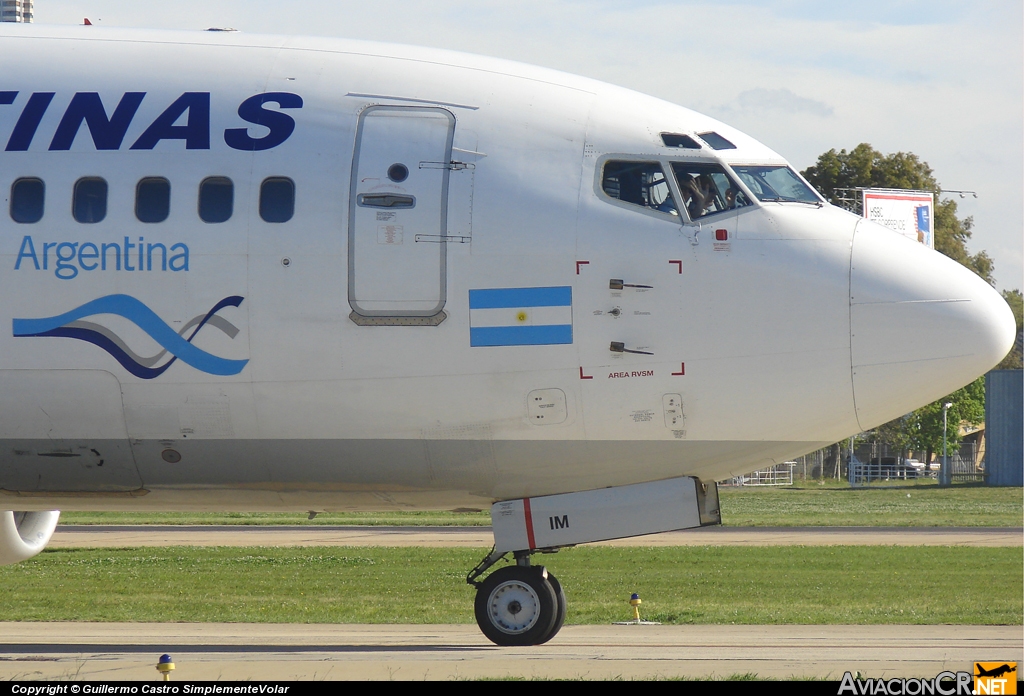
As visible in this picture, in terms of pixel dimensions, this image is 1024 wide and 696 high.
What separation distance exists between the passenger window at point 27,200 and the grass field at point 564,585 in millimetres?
9118

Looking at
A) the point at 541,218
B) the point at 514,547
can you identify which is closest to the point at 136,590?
the point at 514,547

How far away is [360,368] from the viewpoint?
1240cm

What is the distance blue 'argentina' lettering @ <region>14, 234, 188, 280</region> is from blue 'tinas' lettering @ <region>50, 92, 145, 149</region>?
1.01 metres

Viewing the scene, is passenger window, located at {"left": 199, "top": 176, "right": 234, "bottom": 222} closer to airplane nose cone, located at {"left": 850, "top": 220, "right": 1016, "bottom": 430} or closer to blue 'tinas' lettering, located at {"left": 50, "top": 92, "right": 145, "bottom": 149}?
blue 'tinas' lettering, located at {"left": 50, "top": 92, "right": 145, "bottom": 149}

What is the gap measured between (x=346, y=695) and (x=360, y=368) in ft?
10.7

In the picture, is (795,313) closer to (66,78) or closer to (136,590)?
(66,78)

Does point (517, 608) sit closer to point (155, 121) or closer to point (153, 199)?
point (153, 199)

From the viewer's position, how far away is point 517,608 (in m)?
13.2

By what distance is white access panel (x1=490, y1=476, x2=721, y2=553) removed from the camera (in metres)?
12.7

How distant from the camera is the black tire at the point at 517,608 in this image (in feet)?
43.2

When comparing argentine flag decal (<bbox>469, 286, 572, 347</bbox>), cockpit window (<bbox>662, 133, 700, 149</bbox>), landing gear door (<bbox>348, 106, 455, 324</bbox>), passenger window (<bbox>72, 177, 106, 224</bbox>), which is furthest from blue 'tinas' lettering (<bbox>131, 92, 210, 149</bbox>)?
cockpit window (<bbox>662, 133, 700, 149</bbox>)

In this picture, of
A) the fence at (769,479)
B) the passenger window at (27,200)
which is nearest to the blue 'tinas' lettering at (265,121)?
the passenger window at (27,200)

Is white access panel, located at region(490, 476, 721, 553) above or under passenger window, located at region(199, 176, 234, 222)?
under

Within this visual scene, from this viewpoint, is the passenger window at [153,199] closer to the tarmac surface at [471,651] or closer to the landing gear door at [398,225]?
the landing gear door at [398,225]
